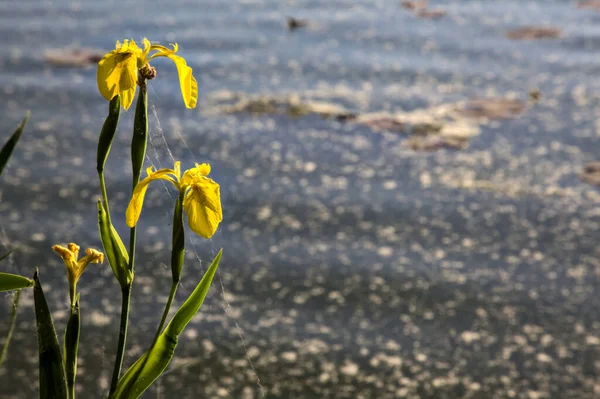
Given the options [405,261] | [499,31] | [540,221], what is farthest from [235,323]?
[499,31]

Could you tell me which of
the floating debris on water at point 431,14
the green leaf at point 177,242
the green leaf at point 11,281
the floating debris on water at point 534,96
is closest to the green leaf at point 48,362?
the green leaf at point 11,281

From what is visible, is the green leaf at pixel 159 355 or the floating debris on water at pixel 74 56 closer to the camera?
the green leaf at pixel 159 355

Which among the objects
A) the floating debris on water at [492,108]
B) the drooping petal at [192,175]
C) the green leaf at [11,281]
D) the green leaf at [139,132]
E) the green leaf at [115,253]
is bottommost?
the floating debris on water at [492,108]

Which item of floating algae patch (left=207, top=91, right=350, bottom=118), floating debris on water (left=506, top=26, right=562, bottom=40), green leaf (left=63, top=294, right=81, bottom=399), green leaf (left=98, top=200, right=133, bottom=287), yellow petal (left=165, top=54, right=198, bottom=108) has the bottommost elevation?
floating algae patch (left=207, top=91, right=350, bottom=118)

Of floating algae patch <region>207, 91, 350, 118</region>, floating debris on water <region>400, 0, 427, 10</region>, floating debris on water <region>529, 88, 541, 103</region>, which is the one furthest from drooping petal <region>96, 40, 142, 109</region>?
floating debris on water <region>400, 0, 427, 10</region>

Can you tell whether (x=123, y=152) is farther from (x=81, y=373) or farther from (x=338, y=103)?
(x=81, y=373)

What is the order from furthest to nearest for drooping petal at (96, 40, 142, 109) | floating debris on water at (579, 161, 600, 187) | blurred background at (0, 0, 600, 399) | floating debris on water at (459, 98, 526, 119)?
floating debris on water at (459, 98, 526, 119) < floating debris on water at (579, 161, 600, 187) < blurred background at (0, 0, 600, 399) < drooping petal at (96, 40, 142, 109)

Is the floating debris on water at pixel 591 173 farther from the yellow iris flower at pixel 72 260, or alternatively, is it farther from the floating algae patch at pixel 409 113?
the yellow iris flower at pixel 72 260

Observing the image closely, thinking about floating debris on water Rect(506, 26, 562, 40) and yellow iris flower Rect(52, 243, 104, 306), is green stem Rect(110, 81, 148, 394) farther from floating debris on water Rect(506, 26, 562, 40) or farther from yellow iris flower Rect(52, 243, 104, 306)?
floating debris on water Rect(506, 26, 562, 40)
